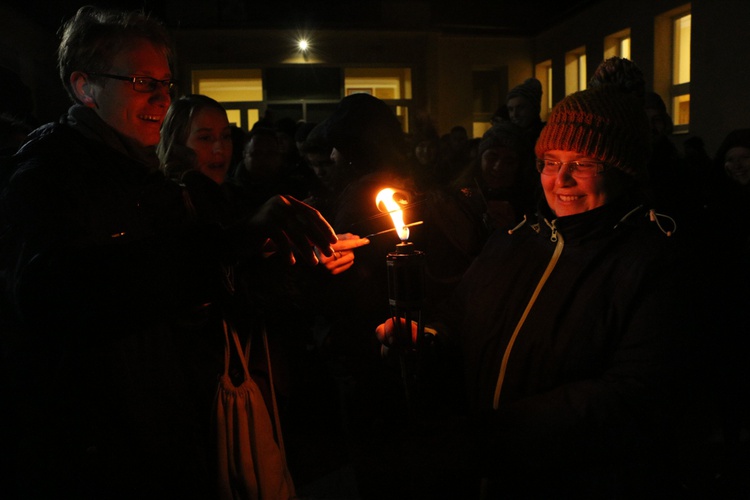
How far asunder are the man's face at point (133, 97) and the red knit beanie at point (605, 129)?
1.43 metres

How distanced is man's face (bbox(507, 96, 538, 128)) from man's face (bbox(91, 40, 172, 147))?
4167mm

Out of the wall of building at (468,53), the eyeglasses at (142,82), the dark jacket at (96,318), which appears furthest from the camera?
the wall of building at (468,53)

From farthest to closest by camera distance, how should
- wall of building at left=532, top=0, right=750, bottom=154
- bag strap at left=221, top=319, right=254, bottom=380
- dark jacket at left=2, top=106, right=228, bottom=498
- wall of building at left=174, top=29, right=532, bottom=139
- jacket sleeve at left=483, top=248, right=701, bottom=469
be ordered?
1. wall of building at left=174, top=29, right=532, bottom=139
2. wall of building at left=532, top=0, right=750, bottom=154
3. bag strap at left=221, top=319, right=254, bottom=380
4. jacket sleeve at left=483, top=248, right=701, bottom=469
5. dark jacket at left=2, top=106, right=228, bottom=498

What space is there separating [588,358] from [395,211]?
2.61 ft

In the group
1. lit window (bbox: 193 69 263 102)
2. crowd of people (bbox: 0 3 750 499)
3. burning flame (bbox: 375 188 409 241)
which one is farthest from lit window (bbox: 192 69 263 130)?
burning flame (bbox: 375 188 409 241)

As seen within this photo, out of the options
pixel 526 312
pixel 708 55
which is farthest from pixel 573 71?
pixel 526 312

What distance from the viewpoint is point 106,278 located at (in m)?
1.53

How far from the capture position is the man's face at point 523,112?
18.3 feet

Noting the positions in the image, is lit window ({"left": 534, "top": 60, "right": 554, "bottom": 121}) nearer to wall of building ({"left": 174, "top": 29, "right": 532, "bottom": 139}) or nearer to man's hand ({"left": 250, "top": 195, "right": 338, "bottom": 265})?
wall of building ({"left": 174, "top": 29, "right": 532, "bottom": 139})

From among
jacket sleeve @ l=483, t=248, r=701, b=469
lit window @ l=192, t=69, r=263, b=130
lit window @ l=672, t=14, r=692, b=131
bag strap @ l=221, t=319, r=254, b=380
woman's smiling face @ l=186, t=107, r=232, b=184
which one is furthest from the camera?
lit window @ l=192, t=69, r=263, b=130

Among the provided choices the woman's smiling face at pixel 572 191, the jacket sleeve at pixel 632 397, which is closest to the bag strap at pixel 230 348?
the jacket sleeve at pixel 632 397

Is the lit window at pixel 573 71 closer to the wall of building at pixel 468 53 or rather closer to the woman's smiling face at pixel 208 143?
the wall of building at pixel 468 53

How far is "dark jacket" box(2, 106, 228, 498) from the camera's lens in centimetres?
Result: 154

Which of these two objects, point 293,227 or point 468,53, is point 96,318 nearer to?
point 293,227
